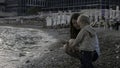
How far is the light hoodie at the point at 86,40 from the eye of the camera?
25.6ft

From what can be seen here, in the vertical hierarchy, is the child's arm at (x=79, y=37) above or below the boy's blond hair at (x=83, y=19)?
below

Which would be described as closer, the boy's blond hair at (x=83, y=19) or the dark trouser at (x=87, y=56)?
the boy's blond hair at (x=83, y=19)

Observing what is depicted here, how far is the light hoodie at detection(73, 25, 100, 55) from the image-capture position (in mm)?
7793

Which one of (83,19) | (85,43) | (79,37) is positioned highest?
(83,19)

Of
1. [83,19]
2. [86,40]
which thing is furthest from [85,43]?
[83,19]

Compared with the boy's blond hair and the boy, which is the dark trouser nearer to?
the boy

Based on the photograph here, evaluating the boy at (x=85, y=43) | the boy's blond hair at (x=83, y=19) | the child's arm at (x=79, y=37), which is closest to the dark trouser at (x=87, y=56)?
the boy at (x=85, y=43)

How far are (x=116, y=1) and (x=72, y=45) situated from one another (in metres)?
78.8

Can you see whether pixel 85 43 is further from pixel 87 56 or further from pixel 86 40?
pixel 87 56

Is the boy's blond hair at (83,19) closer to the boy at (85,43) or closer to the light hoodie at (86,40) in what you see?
the boy at (85,43)

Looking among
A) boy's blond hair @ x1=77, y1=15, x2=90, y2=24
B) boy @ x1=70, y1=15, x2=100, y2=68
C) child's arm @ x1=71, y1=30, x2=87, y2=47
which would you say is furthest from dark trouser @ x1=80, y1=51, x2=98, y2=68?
boy's blond hair @ x1=77, y1=15, x2=90, y2=24

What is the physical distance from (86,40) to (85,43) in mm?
74

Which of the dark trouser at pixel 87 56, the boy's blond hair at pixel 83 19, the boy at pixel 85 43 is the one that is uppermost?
the boy's blond hair at pixel 83 19

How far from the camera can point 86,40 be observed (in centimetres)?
786
